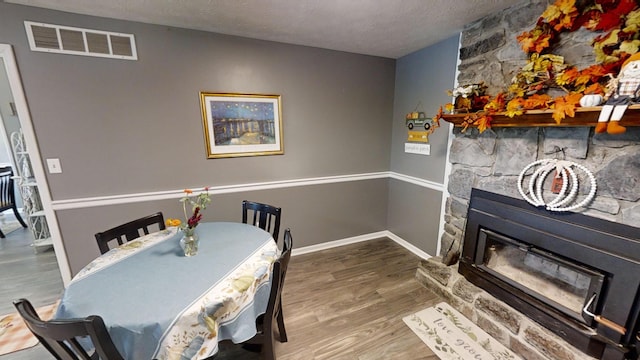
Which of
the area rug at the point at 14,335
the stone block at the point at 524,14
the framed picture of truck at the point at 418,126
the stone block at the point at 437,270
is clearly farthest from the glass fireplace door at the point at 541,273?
the area rug at the point at 14,335

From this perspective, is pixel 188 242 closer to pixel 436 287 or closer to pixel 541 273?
pixel 436 287

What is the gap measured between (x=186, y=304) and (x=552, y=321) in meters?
2.19

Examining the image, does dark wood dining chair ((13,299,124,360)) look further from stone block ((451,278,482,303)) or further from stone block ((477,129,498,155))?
stone block ((477,129,498,155))

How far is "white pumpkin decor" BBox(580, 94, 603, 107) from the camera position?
1.24 meters

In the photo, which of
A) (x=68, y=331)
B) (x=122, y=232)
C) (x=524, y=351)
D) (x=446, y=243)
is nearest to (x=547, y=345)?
(x=524, y=351)

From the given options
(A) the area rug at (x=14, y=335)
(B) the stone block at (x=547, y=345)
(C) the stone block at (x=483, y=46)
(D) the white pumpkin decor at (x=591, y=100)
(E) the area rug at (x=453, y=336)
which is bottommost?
(E) the area rug at (x=453, y=336)

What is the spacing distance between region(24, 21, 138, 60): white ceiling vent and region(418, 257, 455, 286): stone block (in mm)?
3258

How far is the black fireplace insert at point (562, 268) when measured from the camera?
1277 millimetres

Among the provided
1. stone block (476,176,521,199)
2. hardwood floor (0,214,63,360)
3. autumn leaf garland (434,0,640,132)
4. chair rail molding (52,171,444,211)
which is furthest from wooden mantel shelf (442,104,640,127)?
hardwood floor (0,214,63,360)

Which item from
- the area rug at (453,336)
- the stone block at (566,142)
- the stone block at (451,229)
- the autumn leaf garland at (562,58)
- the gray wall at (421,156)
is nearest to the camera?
the autumn leaf garland at (562,58)

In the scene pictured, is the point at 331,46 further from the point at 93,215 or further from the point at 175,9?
the point at 93,215

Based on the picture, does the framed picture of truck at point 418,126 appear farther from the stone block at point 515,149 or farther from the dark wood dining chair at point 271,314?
the dark wood dining chair at point 271,314

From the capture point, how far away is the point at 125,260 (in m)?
1.37

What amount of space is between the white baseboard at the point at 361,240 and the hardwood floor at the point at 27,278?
7.13 feet
